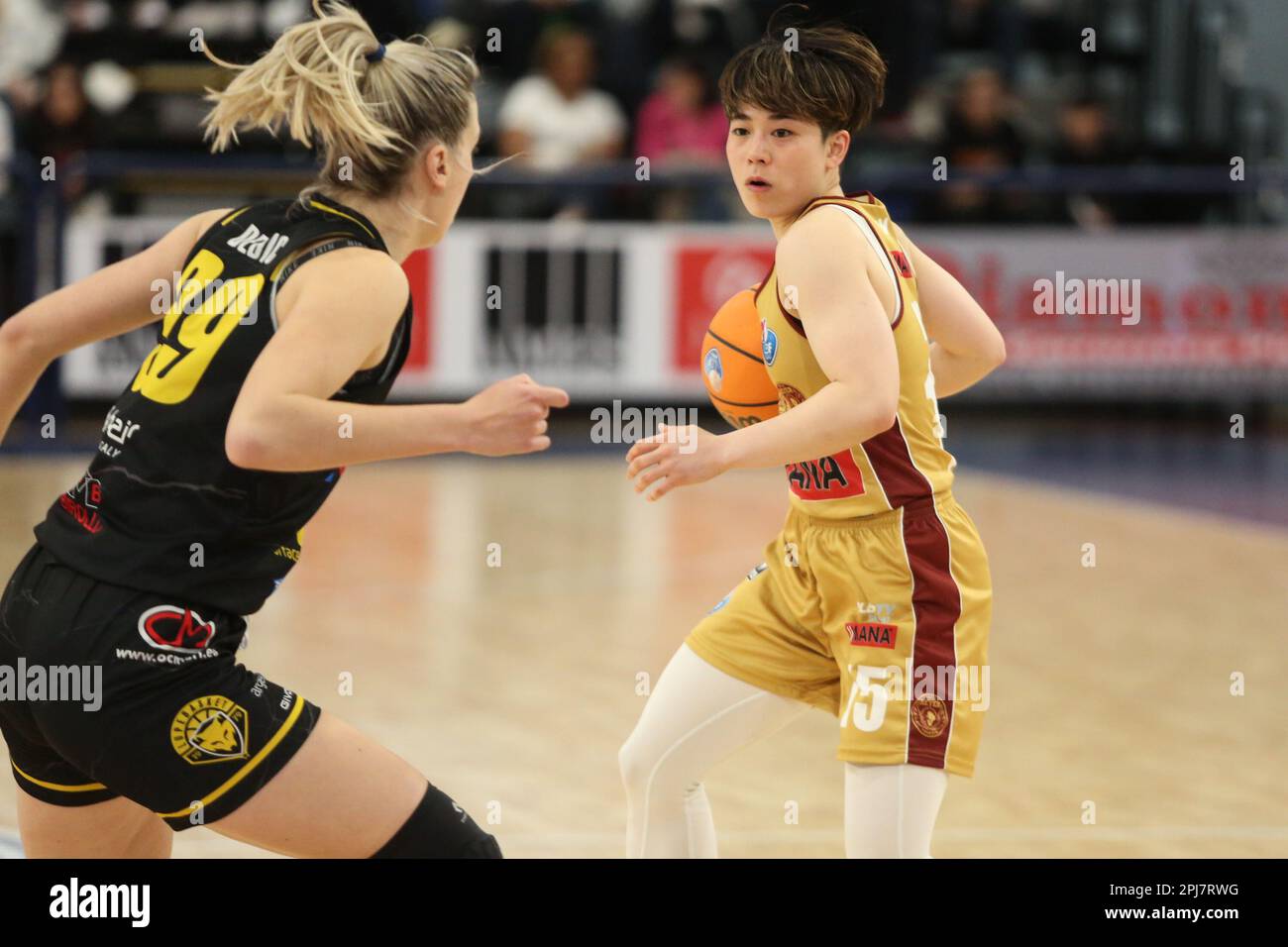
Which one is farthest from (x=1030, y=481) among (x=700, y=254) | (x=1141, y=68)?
(x=1141, y=68)

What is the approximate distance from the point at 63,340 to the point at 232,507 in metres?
0.51

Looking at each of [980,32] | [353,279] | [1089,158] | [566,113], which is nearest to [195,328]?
[353,279]

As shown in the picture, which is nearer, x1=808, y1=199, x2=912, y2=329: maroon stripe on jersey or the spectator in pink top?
x1=808, y1=199, x2=912, y2=329: maroon stripe on jersey

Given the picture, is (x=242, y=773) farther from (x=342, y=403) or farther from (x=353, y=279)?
(x=353, y=279)

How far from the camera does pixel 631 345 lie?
11367mm

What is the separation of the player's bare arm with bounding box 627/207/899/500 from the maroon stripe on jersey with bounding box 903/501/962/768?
0.33m

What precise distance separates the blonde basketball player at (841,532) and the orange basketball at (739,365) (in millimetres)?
70

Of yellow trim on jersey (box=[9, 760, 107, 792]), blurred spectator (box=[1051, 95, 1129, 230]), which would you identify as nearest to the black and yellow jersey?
yellow trim on jersey (box=[9, 760, 107, 792])

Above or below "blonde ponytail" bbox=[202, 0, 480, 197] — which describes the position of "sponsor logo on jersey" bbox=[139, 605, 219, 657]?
below

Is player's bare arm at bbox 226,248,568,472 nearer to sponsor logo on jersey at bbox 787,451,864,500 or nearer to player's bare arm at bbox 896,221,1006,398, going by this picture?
sponsor logo on jersey at bbox 787,451,864,500

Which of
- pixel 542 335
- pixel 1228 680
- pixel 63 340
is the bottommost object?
pixel 1228 680

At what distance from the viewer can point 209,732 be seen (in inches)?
103

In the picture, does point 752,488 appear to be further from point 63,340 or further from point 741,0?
point 63,340

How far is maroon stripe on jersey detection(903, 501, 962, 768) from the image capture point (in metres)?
2.96
